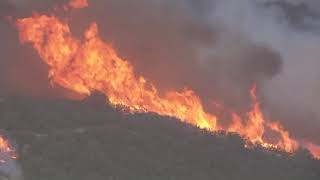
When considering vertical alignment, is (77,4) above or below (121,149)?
Result: above

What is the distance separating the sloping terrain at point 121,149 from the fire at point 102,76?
163 centimetres

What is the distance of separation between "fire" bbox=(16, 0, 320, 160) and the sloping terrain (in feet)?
5.33

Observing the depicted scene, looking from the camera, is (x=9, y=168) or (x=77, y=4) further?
(x=77, y=4)

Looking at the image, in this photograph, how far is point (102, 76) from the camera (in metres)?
43.4

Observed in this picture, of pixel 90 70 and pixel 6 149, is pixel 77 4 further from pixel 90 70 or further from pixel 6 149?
pixel 6 149

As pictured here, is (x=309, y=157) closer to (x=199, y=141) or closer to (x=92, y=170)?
(x=199, y=141)

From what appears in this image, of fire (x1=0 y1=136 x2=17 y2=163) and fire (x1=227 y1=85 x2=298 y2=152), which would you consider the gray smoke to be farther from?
fire (x1=227 y1=85 x2=298 y2=152)

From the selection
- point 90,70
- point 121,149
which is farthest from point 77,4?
point 121,149

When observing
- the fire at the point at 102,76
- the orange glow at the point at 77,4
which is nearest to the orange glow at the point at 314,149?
the fire at the point at 102,76

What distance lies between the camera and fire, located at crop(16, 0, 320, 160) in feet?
142

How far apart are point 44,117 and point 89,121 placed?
6.82ft

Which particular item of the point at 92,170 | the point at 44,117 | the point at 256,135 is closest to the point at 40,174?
the point at 92,170

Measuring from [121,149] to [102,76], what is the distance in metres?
6.85

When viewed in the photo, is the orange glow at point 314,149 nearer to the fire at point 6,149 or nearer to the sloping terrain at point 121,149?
the sloping terrain at point 121,149
